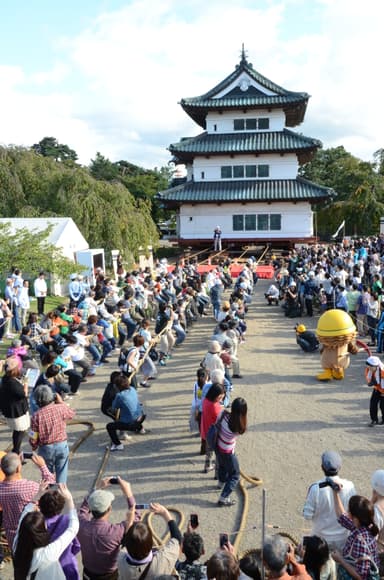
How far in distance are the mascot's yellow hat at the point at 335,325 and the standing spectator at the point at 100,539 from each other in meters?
6.85

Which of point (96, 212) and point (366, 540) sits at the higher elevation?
point (96, 212)

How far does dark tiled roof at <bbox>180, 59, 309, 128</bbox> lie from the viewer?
35781 mm

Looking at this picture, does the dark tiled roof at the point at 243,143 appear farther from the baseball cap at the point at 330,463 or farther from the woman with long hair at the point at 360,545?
the woman with long hair at the point at 360,545

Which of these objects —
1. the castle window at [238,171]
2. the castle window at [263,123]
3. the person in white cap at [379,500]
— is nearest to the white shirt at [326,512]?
the person in white cap at [379,500]

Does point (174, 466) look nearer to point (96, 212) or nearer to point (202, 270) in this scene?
point (96, 212)

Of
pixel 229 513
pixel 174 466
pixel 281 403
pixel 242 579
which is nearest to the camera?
pixel 242 579

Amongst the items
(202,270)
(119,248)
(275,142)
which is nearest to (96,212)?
(119,248)

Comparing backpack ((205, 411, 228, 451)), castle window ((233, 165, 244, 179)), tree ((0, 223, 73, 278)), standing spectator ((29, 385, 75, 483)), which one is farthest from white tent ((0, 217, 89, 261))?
castle window ((233, 165, 244, 179))

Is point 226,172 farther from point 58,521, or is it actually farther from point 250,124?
point 58,521

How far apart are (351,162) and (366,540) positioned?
174ft

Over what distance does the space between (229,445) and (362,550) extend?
238 cm

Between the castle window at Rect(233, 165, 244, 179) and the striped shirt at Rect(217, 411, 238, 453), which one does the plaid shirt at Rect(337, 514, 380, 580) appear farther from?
the castle window at Rect(233, 165, 244, 179)

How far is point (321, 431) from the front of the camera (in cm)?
852

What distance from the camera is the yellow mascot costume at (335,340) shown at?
1031 centimetres
